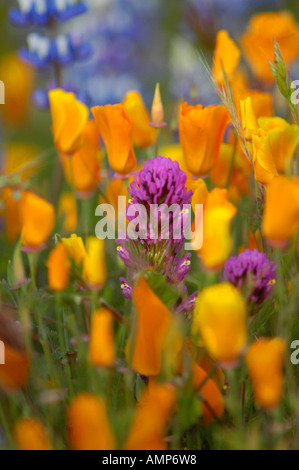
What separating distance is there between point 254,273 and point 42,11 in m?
0.80

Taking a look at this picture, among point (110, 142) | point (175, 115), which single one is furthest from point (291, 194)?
point (175, 115)

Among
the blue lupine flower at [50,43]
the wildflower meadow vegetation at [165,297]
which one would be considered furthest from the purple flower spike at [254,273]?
the blue lupine flower at [50,43]

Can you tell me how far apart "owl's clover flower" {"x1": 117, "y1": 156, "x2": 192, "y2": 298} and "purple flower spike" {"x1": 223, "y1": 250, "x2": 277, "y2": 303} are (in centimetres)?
5

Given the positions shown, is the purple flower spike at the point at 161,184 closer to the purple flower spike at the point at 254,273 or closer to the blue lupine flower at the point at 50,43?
the purple flower spike at the point at 254,273

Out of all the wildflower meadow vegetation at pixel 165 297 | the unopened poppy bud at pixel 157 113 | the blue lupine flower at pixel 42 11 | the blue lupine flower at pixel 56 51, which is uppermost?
the blue lupine flower at pixel 42 11

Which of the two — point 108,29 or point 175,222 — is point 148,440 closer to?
point 175,222

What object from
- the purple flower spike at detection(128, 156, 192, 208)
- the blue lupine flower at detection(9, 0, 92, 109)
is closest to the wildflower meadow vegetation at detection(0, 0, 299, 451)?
the purple flower spike at detection(128, 156, 192, 208)

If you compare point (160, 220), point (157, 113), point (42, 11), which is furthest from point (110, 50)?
point (160, 220)

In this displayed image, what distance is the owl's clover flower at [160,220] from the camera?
49 centimetres

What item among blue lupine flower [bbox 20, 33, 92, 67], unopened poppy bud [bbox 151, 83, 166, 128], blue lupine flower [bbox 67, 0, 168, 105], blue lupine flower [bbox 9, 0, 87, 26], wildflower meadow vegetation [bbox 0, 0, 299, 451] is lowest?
wildflower meadow vegetation [bbox 0, 0, 299, 451]

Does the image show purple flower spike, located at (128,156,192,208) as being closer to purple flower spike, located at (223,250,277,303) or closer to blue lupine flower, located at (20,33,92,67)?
purple flower spike, located at (223,250,277,303)

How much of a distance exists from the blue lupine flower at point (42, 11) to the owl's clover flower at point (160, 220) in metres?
0.67

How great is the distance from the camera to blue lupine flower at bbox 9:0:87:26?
42.1 inches

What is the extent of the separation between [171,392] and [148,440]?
36 millimetres
